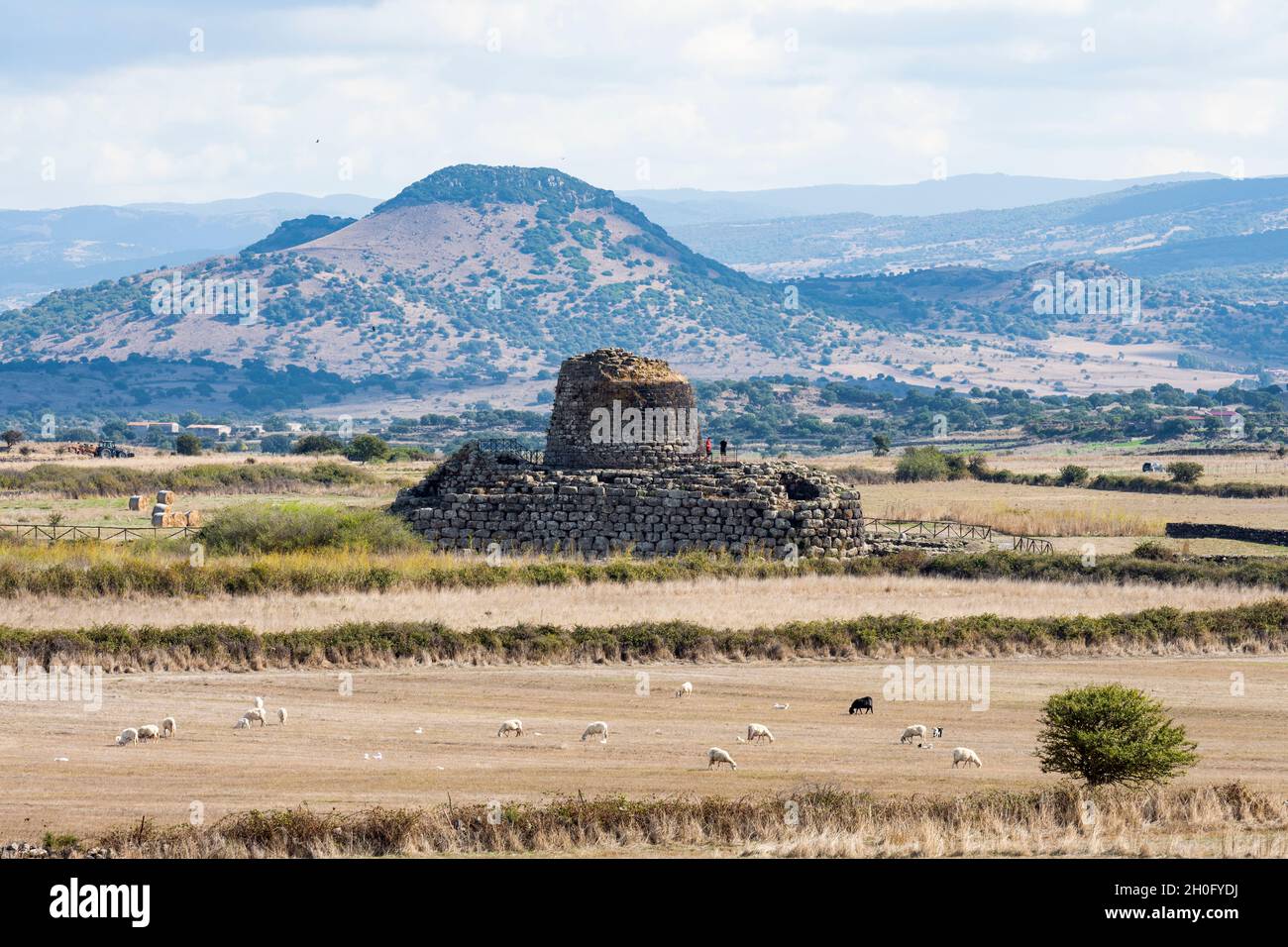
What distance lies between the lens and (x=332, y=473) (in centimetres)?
5850

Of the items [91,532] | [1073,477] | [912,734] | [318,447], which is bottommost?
[912,734]

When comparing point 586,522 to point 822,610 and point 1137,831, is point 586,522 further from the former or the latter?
point 1137,831

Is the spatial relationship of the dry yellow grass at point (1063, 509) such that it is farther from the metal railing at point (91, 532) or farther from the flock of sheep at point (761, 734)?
the flock of sheep at point (761, 734)

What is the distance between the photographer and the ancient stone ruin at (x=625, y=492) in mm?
35375

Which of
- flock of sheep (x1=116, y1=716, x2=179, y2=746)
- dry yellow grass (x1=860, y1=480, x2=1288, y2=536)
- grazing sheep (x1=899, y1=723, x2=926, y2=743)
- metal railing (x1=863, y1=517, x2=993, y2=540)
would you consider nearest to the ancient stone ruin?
metal railing (x1=863, y1=517, x2=993, y2=540)

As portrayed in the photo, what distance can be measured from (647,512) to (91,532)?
540 inches

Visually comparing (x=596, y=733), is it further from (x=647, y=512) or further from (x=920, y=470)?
(x=920, y=470)

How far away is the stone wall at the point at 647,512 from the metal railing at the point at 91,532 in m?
6.17

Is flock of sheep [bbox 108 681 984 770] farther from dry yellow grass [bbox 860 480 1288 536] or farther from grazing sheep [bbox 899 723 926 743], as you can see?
dry yellow grass [bbox 860 480 1288 536]

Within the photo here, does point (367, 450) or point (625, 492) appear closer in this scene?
point (625, 492)

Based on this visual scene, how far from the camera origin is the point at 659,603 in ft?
99.8

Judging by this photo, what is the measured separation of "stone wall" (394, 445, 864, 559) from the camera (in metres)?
35.2

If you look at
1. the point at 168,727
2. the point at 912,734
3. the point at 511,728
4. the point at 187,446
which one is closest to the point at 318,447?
the point at 187,446
